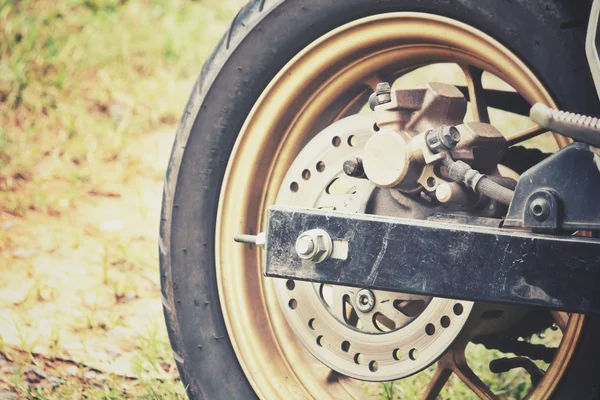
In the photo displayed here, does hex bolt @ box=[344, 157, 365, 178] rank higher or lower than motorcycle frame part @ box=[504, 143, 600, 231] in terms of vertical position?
higher

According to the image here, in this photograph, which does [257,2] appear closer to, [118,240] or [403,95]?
[403,95]

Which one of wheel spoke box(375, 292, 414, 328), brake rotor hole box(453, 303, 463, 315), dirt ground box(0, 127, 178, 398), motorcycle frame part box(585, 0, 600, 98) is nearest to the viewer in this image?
motorcycle frame part box(585, 0, 600, 98)

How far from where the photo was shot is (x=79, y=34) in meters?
4.33

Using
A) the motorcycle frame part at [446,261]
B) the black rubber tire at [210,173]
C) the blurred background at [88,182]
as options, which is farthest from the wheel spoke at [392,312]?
the blurred background at [88,182]

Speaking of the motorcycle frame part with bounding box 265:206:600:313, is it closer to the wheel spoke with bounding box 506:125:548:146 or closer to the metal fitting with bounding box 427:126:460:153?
the metal fitting with bounding box 427:126:460:153

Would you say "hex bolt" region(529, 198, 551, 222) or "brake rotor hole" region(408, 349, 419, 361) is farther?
"brake rotor hole" region(408, 349, 419, 361)

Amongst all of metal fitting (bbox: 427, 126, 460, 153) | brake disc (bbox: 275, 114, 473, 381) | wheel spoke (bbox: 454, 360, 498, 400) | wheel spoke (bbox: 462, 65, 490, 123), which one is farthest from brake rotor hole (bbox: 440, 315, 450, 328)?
wheel spoke (bbox: 462, 65, 490, 123)

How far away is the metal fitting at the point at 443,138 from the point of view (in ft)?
4.82

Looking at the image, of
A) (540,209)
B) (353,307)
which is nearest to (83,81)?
(353,307)

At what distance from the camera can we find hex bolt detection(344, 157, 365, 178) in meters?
1.62

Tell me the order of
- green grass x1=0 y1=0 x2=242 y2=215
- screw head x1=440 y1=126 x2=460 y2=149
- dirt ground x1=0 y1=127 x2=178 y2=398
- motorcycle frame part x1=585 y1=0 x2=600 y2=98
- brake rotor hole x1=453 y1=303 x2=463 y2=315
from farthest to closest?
green grass x1=0 y1=0 x2=242 y2=215 < dirt ground x1=0 y1=127 x2=178 y2=398 < brake rotor hole x1=453 y1=303 x2=463 y2=315 < screw head x1=440 y1=126 x2=460 y2=149 < motorcycle frame part x1=585 y1=0 x2=600 y2=98

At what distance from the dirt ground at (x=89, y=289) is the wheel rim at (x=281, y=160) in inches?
20.8

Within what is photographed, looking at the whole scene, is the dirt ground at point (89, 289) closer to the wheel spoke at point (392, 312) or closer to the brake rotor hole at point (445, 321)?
the wheel spoke at point (392, 312)

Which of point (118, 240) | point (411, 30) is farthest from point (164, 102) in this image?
point (411, 30)
